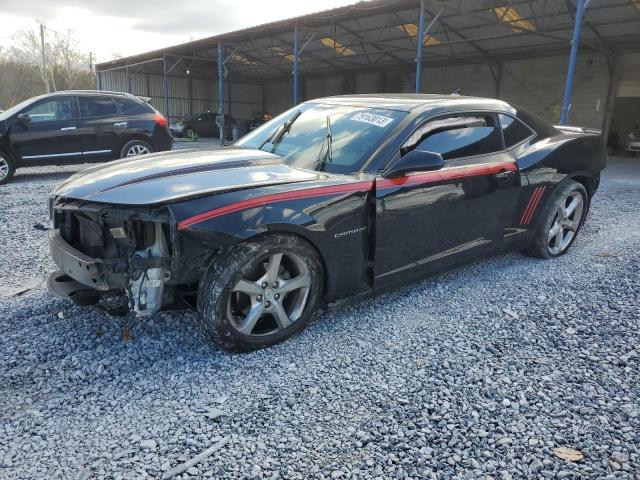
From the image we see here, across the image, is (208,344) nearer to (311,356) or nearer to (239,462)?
(311,356)

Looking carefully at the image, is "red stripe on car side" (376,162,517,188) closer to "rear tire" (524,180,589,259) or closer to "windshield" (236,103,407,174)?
"windshield" (236,103,407,174)

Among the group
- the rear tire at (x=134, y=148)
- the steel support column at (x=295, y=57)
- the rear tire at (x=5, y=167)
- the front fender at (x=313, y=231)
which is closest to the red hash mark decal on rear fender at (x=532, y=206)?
the front fender at (x=313, y=231)

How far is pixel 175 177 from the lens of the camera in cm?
264

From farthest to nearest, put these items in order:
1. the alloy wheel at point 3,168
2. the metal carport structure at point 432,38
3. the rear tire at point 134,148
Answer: the metal carport structure at point 432,38 → the rear tire at point 134,148 → the alloy wheel at point 3,168

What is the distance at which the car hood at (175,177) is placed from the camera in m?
2.43

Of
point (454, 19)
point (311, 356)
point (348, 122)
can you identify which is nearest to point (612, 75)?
point (454, 19)

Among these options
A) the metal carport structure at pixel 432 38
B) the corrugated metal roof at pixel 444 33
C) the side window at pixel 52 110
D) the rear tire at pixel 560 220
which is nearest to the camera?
the rear tire at pixel 560 220

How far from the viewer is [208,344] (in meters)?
2.68

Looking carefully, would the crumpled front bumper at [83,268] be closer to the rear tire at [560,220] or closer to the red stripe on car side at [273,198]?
the red stripe on car side at [273,198]

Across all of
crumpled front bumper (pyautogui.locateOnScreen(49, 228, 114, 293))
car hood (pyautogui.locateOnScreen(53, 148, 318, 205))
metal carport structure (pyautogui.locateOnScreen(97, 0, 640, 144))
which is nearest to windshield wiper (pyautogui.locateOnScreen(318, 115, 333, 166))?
car hood (pyautogui.locateOnScreen(53, 148, 318, 205))

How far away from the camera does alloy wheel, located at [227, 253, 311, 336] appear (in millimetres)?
2568

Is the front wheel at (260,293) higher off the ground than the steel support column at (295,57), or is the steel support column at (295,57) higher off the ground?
the steel support column at (295,57)

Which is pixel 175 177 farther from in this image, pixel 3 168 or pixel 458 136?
pixel 3 168

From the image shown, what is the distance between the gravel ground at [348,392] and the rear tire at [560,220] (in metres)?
0.76
